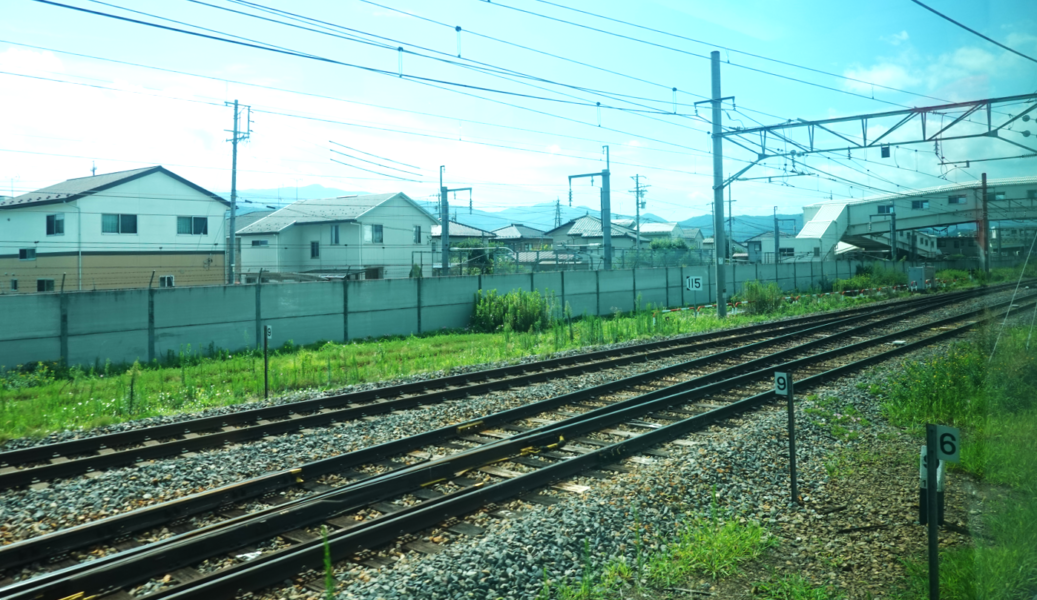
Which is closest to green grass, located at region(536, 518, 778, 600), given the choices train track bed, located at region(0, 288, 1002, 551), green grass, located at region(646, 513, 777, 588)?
green grass, located at region(646, 513, 777, 588)

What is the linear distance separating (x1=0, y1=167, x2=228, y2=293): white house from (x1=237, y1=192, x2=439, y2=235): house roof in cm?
676

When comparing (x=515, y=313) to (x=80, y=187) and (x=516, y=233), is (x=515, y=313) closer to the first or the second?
(x=80, y=187)

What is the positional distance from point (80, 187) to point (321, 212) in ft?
46.4

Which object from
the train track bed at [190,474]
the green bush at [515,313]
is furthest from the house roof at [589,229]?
the train track bed at [190,474]

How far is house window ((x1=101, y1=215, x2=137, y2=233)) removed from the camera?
3509cm

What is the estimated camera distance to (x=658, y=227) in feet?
318

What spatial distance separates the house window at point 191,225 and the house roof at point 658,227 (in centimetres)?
6148

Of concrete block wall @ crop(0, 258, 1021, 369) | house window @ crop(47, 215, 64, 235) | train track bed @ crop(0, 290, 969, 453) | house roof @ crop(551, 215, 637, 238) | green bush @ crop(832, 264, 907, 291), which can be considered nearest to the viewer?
train track bed @ crop(0, 290, 969, 453)

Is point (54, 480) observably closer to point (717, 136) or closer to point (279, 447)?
point (279, 447)

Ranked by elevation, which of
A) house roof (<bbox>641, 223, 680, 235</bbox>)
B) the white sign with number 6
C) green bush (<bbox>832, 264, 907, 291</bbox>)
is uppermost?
house roof (<bbox>641, 223, 680, 235</bbox>)

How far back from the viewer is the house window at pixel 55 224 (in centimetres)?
3394

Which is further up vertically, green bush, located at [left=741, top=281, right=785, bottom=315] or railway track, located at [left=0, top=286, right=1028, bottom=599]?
green bush, located at [left=741, top=281, right=785, bottom=315]

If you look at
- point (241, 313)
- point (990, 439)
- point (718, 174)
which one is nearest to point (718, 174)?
point (718, 174)

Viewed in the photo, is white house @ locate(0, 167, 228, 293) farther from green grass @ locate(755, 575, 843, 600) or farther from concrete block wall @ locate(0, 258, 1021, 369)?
green grass @ locate(755, 575, 843, 600)
